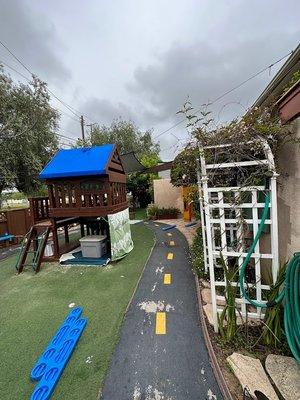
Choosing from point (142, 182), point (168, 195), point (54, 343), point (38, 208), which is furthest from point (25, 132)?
point (54, 343)

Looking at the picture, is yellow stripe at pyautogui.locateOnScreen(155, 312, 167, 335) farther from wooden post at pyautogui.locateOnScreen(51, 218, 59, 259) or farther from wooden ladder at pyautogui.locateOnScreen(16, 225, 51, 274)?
wooden post at pyautogui.locateOnScreen(51, 218, 59, 259)

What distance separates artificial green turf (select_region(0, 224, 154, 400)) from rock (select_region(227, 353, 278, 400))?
1.40m

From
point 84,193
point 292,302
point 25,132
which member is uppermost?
point 25,132

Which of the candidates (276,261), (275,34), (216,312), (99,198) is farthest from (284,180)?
(275,34)

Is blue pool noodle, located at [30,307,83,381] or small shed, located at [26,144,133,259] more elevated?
small shed, located at [26,144,133,259]

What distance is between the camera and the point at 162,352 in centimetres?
272

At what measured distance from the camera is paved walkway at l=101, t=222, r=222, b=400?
2.20 metres

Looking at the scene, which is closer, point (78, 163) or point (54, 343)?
point (54, 343)

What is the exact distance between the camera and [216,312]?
116 inches

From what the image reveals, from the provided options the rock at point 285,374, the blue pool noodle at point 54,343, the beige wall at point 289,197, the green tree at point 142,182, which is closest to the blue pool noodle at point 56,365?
the blue pool noodle at point 54,343

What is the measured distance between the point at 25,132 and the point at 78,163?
5869mm

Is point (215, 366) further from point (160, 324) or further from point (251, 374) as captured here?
point (160, 324)

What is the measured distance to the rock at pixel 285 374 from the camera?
208 cm

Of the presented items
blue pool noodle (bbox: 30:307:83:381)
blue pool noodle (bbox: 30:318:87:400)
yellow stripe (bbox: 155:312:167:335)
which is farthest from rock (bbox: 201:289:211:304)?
blue pool noodle (bbox: 30:307:83:381)
